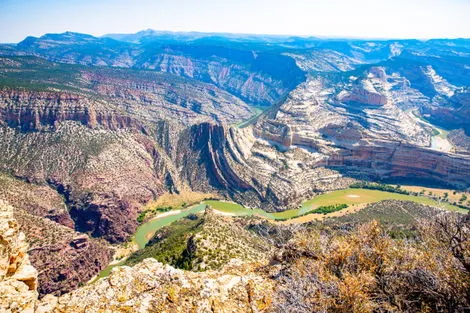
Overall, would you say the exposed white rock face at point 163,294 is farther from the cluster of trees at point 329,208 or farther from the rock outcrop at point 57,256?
the cluster of trees at point 329,208

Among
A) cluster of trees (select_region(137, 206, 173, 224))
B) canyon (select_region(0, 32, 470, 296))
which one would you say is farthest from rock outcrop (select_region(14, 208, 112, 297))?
cluster of trees (select_region(137, 206, 173, 224))

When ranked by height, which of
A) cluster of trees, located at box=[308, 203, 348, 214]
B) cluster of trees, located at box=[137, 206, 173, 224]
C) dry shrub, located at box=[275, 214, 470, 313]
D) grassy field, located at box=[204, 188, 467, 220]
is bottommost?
grassy field, located at box=[204, 188, 467, 220]

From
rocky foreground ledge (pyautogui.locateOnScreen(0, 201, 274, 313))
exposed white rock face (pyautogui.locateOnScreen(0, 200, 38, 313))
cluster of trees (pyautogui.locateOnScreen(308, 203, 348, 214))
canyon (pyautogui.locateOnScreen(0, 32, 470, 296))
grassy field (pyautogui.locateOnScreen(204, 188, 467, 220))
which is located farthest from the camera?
grassy field (pyautogui.locateOnScreen(204, 188, 467, 220))

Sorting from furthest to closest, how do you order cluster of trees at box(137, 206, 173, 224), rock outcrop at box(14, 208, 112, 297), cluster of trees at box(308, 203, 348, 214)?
cluster of trees at box(308, 203, 348, 214), cluster of trees at box(137, 206, 173, 224), rock outcrop at box(14, 208, 112, 297)

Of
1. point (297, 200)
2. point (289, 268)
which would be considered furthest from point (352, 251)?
point (297, 200)

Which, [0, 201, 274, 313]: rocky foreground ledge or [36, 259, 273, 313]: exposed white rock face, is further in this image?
[36, 259, 273, 313]: exposed white rock face

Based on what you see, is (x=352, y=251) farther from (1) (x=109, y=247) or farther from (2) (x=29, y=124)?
(2) (x=29, y=124)

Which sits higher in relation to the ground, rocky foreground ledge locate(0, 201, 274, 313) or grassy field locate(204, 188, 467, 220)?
rocky foreground ledge locate(0, 201, 274, 313)

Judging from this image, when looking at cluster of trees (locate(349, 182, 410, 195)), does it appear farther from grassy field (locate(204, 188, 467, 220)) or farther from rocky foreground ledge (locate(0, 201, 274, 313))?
rocky foreground ledge (locate(0, 201, 274, 313))

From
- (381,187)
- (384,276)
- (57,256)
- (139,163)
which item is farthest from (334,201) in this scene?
(384,276)
